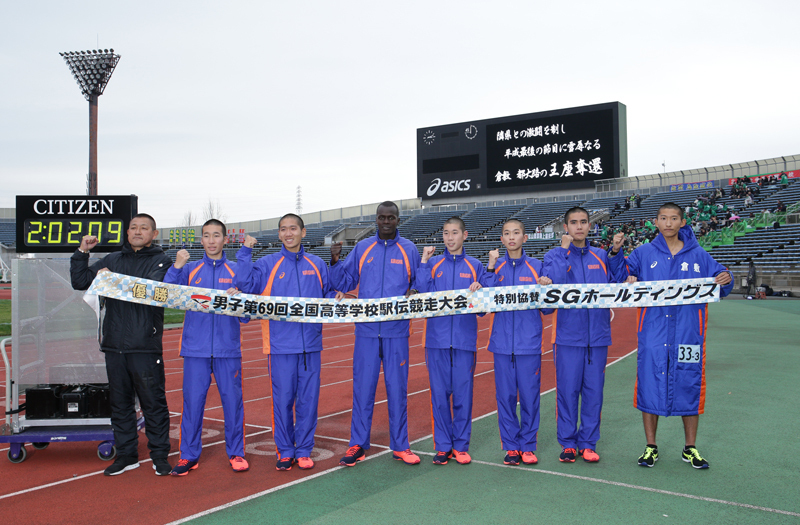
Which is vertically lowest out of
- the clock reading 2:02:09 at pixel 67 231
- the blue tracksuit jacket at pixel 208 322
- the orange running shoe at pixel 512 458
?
the orange running shoe at pixel 512 458

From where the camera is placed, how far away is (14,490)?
4.42m

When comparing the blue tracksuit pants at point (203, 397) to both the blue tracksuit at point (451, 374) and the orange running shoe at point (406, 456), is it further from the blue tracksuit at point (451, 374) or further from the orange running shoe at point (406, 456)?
the blue tracksuit at point (451, 374)

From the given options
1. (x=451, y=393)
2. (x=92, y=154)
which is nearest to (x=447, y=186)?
(x=92, y=154)

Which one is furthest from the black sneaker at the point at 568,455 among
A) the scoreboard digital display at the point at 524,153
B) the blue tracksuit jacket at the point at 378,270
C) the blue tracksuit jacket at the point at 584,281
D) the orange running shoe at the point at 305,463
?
the scoreboard digital display at the point at 524,153

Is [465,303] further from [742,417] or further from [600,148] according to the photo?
[600,148]

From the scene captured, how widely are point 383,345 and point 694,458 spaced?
8.69ft

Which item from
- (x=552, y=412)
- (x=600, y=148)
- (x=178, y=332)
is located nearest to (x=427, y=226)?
(x=600, y=148)

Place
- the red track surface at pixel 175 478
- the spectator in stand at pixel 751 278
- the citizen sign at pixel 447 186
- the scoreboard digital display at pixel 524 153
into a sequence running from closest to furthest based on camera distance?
the red track surface at pixel 175 478
the spectator in stand at pixel 751 278
the scoreboard digital display at pixel 524 153
the citizen sign at pixel 447 186

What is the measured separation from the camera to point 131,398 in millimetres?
4938

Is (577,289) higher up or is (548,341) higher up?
(577,289)

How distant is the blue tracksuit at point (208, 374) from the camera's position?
190 inches

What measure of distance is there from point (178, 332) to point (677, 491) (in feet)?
47.4

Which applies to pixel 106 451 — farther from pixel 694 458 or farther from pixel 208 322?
pixel 694 458

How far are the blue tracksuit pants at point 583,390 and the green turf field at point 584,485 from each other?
211 mm
